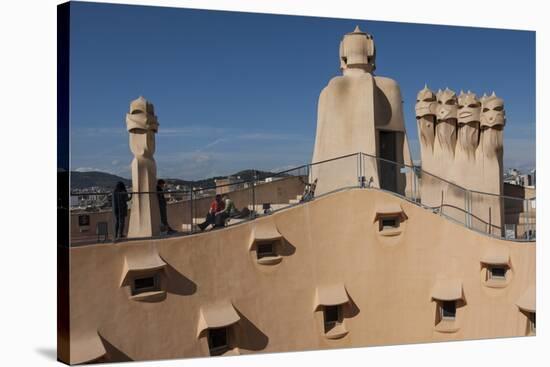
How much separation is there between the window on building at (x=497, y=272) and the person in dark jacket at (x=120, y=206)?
5341 millimetres

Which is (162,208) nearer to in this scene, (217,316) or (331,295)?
(217,316)

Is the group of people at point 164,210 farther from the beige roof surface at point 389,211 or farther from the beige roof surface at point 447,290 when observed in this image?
the beige roof surface at point 447,290

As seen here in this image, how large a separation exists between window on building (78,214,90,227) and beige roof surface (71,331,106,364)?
1223mm

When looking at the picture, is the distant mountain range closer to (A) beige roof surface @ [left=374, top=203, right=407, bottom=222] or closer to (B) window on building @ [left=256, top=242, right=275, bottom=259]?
(B) window on building @ [left=256, top=242, right=275, bottom=259]

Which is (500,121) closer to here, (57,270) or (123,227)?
(123,227)

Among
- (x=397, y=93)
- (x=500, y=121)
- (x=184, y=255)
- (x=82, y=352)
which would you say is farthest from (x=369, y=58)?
(x=82, y=352)

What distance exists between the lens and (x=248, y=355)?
8.84 m

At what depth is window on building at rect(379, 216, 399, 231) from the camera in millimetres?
10000

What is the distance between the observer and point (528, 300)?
33.1 feet

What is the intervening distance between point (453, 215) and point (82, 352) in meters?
5.73

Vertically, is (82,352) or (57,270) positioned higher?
(57,270)

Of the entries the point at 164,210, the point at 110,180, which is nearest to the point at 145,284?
the point at 164,210

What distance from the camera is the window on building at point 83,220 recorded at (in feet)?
25.4

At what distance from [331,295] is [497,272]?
8.58ft
